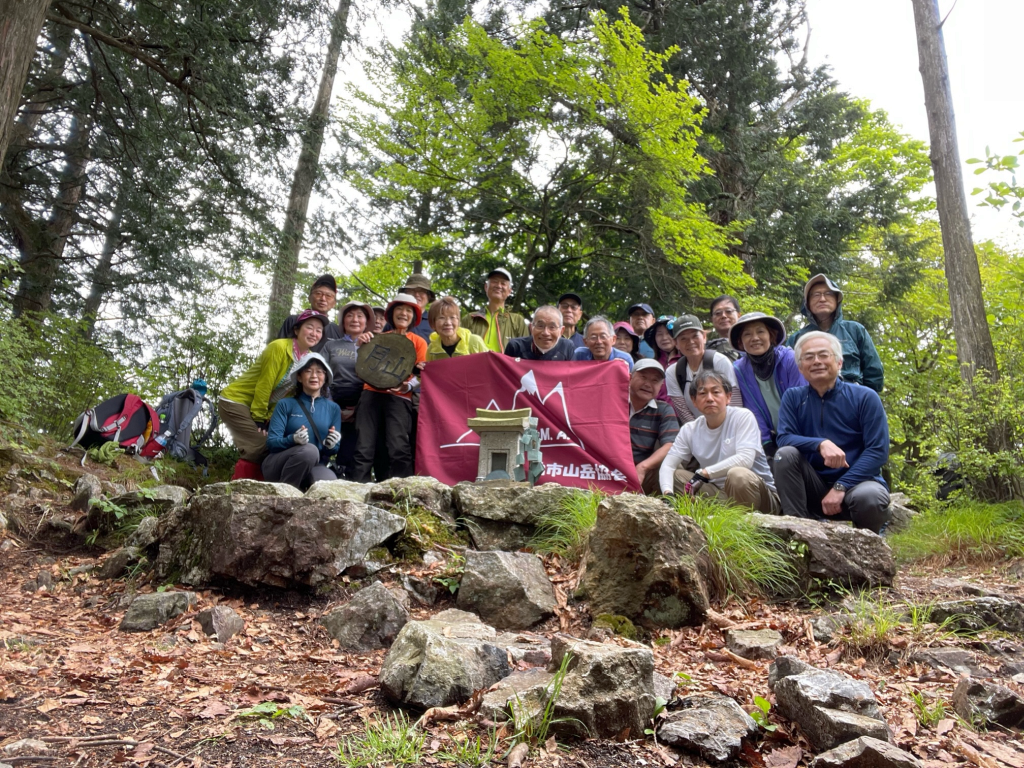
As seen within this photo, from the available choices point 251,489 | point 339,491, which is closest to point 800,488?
point 339,491

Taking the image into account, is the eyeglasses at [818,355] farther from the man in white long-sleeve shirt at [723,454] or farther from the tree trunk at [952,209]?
the tree trunk at [952,209]

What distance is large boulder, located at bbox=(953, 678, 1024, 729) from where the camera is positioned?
2.62 meters

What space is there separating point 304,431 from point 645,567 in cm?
323

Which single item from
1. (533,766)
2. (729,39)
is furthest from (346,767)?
(729,39)

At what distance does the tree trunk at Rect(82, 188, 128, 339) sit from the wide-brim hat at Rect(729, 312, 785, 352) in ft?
25.5

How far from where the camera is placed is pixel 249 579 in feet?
13.3

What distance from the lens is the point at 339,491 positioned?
481 cm

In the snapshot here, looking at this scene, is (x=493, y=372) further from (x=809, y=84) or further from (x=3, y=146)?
(x=809, y=84)

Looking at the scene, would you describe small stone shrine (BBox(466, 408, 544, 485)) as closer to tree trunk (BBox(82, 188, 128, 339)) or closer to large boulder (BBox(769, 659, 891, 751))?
large boulder (BBox(769, 659, 891, 751))

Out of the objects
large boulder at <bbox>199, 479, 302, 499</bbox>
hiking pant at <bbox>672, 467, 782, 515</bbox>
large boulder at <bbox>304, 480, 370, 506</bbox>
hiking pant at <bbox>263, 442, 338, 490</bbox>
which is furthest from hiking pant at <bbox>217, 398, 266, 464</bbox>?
hiking pant at <bbox>672, 467, 782, 515</bbox>

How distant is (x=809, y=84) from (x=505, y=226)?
7857 mm

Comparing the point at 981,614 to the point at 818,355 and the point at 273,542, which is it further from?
the point at 273,542

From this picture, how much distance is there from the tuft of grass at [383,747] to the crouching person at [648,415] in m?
4.11

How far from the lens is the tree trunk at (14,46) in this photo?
465cm
